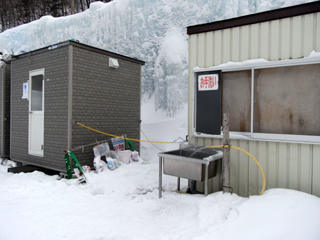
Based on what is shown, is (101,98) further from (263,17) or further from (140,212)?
(263,17)

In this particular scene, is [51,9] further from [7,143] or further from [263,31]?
[263,31]

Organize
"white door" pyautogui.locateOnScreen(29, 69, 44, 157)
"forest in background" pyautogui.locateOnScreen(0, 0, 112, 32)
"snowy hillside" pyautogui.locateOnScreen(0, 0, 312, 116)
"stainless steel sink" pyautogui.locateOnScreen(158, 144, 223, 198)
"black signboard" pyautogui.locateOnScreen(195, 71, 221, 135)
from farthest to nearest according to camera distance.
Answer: "forest in background" pyautogui.locateOnScreen(0, 0, 112, 32), "snowy hillside" pyautogui.locateOnScreen(0, 0, 312, 116), "white door" pyautogui.locateOnScreen(29, 69, 44, 157), "black signboard" pyautogui.locateOnScreen(195, 71, 221, 135), "stainless steel sink" pyautogui.locateOnScreen(158, 144, 223, 198)

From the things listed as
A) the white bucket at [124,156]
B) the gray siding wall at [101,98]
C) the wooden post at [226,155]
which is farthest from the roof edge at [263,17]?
the white bucket at [124,156]

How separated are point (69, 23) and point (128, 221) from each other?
20.2 m

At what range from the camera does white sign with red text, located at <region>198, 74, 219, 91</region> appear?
13.7ft

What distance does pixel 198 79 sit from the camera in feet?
14.4

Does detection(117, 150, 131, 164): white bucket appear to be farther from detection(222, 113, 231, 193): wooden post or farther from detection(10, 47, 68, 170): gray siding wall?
detection(222, 113, 231, 193): wooden post

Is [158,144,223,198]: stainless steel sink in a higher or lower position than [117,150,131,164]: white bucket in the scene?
higher

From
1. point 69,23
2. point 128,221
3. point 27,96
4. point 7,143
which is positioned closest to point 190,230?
point 128,221

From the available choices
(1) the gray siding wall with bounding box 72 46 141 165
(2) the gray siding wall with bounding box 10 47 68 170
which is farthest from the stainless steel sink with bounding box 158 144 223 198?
(2) the gray siding wall with bounding box 10 47 68 170

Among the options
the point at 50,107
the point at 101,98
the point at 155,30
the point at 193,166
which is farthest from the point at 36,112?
the point at 155,30

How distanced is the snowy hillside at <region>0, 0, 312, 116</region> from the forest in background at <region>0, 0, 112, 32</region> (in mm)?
14588

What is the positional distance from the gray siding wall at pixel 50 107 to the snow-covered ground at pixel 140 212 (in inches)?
41.4

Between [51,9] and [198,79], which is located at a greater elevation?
[51,9]
